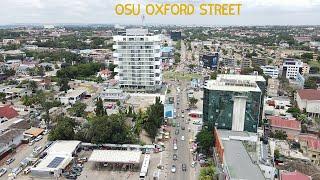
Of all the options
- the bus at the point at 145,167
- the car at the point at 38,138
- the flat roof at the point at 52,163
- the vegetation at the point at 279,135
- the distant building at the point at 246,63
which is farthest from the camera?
the distant building at the point at 246,63

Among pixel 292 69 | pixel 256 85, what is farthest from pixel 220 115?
pixel 292 69

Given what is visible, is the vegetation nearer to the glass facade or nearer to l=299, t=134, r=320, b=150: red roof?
l=299, t=134, r=320, b=150: red roof

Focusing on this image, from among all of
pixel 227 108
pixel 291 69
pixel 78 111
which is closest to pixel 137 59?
pixel 78 111

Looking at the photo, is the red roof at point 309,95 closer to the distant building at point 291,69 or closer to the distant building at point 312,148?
the distant building at point 312,148

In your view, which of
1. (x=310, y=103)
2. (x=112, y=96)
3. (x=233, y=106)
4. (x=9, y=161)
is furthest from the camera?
(x=112, y=96)

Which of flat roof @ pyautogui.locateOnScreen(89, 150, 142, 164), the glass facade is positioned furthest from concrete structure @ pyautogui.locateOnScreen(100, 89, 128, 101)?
flat roof @ pyautogui.locateOnScreen(89, 150, 142, 164)

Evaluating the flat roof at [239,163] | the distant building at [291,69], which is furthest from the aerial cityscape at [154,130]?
the distant building at [291,69]

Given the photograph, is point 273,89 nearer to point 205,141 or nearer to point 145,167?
point 205,141
